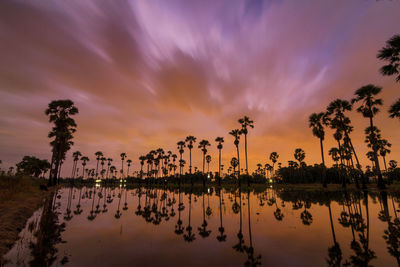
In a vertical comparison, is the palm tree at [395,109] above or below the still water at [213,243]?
above

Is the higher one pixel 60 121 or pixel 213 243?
pixel 60 121

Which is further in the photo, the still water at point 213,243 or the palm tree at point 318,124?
the palm tree at point 318,124

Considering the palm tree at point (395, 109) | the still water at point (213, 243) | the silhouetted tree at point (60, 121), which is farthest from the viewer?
the silhouetted tree at point (60, 121)

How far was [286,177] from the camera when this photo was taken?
13000cm

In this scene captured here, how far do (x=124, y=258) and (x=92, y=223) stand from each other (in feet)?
26.2

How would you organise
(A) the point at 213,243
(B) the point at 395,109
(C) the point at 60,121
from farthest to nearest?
(C) the point at 60,121
(B) the point at 395,109
(A) the point at 213,243

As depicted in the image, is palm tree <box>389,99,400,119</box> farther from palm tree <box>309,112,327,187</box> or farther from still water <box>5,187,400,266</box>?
palm tree <box>309,112,327,187</box>

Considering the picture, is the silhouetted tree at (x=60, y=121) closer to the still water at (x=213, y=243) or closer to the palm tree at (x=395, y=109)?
the still water at (x=213, y=243)

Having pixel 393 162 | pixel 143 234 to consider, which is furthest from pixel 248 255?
pixel 393 162

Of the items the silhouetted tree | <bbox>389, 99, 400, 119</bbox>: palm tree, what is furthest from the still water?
the silhouetted tree

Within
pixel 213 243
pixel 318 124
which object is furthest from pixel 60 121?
pixel 318 124

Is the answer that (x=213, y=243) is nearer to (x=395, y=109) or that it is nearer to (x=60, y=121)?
(x=395, y=109)

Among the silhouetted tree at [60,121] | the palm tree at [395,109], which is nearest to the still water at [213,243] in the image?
the palm tree at [395,109]

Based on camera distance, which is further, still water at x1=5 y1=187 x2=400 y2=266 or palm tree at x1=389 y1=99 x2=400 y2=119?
palm tree at x1=389 y1=99 x2=400 y2=119
